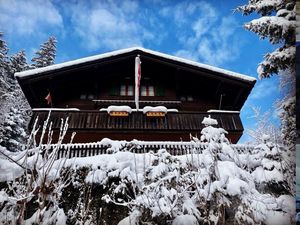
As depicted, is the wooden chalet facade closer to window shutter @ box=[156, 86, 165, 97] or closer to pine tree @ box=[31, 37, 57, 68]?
window shutter @ box=[156, 86, 165, 97]

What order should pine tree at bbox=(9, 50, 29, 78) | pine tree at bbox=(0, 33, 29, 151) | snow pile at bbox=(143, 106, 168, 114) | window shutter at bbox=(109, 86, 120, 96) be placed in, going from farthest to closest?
window shutter at bbox=(109, 86, 120, 96) < snow pile at bbox=(143, 106, 168, 114) < pine tree at bbox=(9, 50, 29, 78) < pine tree at bbox=(0, 33, 29, 151)

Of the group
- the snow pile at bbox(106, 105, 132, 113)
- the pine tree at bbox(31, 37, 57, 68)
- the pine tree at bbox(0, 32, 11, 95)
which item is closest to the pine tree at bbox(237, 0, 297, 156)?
the snow pile at bbox(106, 105, 132, 113)

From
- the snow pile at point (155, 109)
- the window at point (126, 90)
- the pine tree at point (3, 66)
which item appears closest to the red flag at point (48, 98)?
the pine tree at point (3, 66)

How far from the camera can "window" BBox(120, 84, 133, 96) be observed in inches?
319

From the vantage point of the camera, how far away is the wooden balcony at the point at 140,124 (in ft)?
22.9

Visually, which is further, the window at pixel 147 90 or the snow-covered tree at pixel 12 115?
the window at pixel 147 90

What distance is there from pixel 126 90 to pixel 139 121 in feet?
4.33

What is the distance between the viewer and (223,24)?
5.57m

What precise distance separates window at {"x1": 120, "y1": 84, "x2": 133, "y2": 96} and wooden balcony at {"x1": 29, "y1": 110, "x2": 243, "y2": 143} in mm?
1028

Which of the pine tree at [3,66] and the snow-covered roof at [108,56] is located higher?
the snow-covered roof at [108,56]

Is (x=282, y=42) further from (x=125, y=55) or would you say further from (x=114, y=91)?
(x=114, y=91)

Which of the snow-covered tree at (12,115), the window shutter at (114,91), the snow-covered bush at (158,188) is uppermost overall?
the window shutter at (114,91)

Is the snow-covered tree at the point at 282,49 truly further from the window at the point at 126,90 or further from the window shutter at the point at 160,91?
the window at the point at 126,90

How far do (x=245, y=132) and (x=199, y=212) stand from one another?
3814 mm
